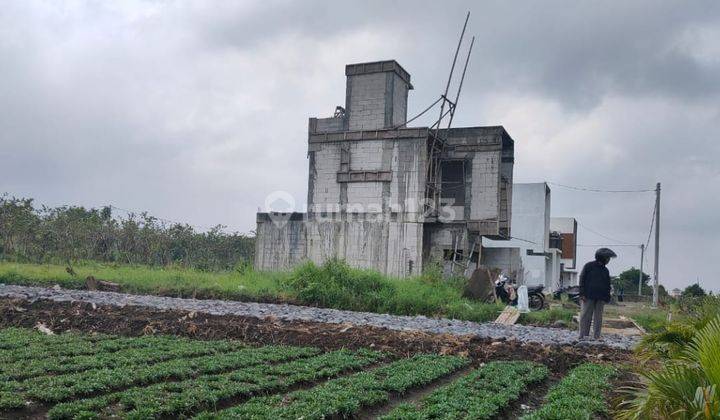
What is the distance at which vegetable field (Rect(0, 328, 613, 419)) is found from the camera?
→ 5551mm

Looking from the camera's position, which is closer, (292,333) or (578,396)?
(578,396)

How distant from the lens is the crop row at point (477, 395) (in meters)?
5.73

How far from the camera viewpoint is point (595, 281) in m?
11.7

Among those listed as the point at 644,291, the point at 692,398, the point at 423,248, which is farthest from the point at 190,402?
the point at 644,291

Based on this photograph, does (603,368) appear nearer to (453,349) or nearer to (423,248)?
A: (453,349)

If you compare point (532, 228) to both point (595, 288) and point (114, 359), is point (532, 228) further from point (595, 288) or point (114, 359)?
point (114, 359)

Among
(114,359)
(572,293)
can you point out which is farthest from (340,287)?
(572,293)

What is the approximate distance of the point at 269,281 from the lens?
19.9 meters

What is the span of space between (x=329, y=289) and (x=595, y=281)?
8.03 m

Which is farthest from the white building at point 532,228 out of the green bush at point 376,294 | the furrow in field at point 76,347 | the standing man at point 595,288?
the furrow in field at point 76,347

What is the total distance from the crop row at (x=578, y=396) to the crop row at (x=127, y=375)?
3364mm

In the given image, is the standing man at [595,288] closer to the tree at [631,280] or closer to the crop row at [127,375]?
the crop row at [127,375]

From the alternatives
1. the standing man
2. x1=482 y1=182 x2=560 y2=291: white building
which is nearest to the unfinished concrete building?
the standing man

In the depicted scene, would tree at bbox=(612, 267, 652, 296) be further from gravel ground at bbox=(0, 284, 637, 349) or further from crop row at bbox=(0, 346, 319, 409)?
crop row at bbox=(0, 346, 319, 409)
